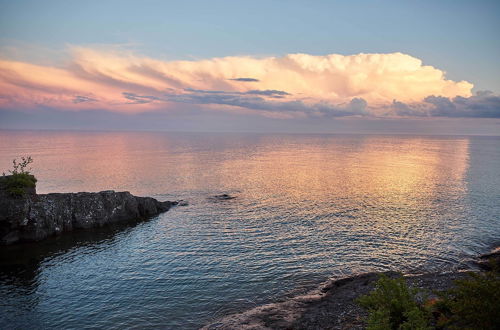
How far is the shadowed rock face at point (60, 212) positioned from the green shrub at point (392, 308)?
53.5 meters

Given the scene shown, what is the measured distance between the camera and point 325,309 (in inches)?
1220

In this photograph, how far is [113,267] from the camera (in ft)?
141

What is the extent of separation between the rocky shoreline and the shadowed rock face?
4053cm

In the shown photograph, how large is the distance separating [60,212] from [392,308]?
188 feet

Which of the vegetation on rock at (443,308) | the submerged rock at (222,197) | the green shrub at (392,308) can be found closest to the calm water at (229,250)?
the submerged rock at (222,197)

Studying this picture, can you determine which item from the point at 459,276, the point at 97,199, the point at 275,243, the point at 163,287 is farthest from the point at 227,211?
the point at 459,276

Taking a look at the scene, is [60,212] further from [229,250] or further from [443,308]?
[443,308]

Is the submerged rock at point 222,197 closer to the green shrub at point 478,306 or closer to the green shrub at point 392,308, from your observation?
the green shrub at point 392,308

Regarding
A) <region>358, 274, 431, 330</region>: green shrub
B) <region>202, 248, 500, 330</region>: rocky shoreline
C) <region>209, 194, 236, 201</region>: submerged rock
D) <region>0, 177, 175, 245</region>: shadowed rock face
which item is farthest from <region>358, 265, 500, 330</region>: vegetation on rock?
<region>209, 194, 236, 201</region>: submerged rock

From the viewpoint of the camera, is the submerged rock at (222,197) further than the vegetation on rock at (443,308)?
Yes

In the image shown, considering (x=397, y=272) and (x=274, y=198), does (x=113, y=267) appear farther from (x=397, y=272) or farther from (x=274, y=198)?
(x=274, y=198)

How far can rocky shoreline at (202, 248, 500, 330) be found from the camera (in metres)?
28.6

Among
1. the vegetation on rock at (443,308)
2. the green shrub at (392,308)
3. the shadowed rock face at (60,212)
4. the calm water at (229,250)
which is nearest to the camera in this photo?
the vegetation on rock at (443,308)

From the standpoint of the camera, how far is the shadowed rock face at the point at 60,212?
51375 mm
